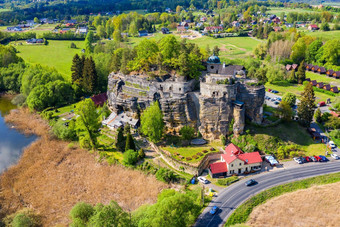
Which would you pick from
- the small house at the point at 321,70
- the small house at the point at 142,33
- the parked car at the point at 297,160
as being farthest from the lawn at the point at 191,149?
the small house at the point at 142,33

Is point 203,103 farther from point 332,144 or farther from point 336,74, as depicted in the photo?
point 336,74

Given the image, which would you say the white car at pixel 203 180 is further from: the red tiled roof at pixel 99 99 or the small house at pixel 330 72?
the small house at pixel 330 72

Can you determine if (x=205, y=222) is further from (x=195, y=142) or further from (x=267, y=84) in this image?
(x=267, y=84)

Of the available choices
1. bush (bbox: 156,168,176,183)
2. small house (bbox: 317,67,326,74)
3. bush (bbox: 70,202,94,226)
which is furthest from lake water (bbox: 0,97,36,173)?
small house (bbox: 317,67,326,74)

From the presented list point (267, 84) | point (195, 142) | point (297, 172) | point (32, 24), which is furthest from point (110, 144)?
point (32, 24)

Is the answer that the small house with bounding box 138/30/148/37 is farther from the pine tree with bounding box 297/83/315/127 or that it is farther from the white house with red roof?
the white house with red roof
